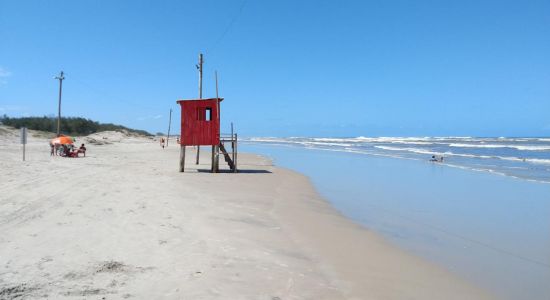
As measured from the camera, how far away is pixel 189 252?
584 centimetres

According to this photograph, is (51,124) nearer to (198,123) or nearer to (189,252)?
(198,123)

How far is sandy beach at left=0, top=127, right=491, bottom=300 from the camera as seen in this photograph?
15.1 ft

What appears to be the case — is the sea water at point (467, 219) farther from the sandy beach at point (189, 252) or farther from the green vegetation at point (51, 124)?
the green vegetation at point (51, 124)

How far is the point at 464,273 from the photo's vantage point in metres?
5.96

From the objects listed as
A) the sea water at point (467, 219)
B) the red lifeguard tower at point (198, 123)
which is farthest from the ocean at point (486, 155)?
the red lifeguard tower at point (198, 123)

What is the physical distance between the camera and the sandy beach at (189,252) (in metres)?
4.61

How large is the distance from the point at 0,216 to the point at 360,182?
11.9 meters

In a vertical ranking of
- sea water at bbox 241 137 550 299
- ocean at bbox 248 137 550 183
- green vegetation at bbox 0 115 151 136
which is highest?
green vegetation at bbox 0 115 151 136

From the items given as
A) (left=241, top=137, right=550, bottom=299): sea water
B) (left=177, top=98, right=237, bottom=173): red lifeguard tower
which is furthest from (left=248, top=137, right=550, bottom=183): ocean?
(left=177, top=98, right=237, bottom=173): red lifeguard tower

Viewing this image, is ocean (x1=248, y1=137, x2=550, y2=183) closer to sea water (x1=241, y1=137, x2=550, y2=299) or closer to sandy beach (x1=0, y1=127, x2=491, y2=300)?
sea water (x1=241, y1=137, x2=550, y2=299)

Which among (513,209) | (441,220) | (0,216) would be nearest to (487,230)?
(441,220)

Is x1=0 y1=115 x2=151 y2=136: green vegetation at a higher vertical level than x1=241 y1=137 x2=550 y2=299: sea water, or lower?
higher

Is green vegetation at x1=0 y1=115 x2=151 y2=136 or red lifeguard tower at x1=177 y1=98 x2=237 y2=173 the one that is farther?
green vegetation at x1=0 y1=115 x2=151 y2=136

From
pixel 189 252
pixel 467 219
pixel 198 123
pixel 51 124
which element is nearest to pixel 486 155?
pixel 198 123
